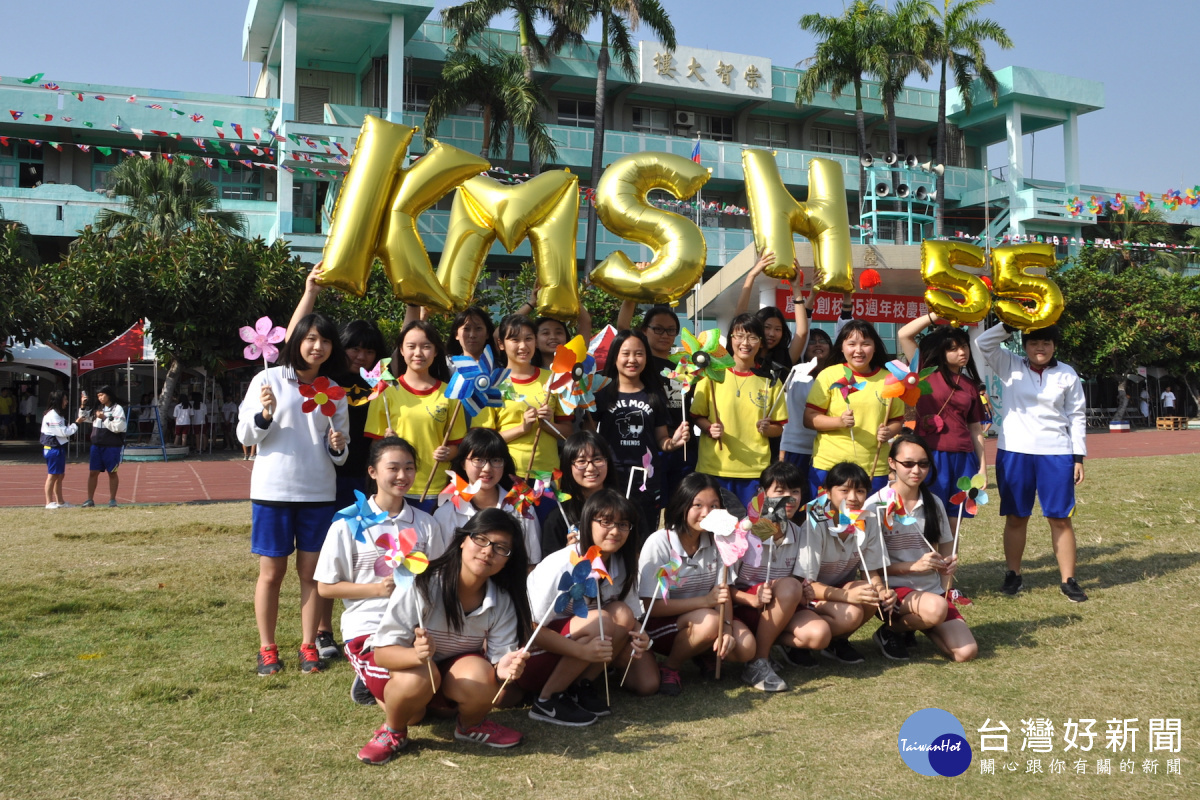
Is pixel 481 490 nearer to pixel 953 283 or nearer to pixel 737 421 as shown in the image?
pixel 737 421

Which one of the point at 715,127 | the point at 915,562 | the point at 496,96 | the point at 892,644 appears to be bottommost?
the point at 892,644

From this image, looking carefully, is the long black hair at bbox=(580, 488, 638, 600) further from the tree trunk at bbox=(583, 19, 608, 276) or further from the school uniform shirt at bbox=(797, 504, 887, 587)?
the tree trunk at bbox=(583, 19, 608, 276)

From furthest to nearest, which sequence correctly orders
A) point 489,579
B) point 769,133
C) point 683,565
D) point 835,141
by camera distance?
point 835,141, point 769,133, point 683,565, point 489,579

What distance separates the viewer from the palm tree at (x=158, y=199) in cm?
2038

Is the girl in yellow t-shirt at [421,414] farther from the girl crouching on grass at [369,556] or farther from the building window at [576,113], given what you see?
the building window at [576,113]

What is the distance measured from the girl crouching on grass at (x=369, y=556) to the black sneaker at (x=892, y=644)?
2.02 meters

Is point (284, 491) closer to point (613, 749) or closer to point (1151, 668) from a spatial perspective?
point (613, 749)

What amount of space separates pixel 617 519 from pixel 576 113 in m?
24.7

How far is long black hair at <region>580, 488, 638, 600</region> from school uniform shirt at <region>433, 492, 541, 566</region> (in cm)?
30

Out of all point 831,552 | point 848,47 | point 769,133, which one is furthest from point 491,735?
point 769,133

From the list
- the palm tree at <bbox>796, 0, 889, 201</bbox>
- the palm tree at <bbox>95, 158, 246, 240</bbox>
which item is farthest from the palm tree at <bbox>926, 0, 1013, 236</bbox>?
the palm tree at <bbox>95, 158, 246, 240</bbox>

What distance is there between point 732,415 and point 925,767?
81.1 inches

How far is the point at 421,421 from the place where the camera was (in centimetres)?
405

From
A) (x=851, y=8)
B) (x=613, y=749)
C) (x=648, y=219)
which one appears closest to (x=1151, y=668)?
(x=613, y=749)
